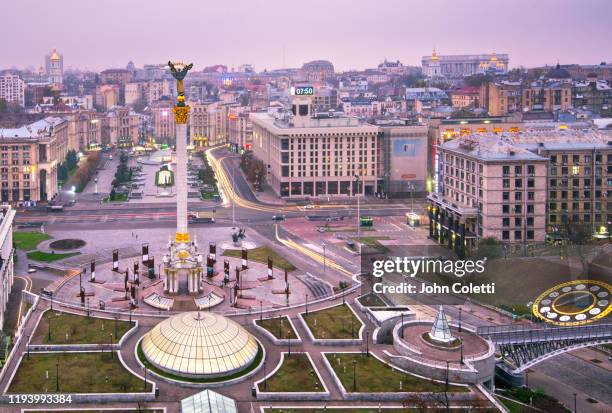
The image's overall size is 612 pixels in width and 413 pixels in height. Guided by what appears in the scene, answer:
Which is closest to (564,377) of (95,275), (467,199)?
(467,199)

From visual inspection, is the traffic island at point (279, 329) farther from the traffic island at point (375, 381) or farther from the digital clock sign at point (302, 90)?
the digital clock sign at point (302, 90)

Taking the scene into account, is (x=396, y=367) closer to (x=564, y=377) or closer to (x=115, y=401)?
(x=564, y=377)

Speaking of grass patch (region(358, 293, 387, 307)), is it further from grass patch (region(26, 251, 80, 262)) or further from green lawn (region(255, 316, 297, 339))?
grass patch (region(26, 251, 80, 262))

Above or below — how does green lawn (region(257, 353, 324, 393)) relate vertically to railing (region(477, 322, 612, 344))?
below

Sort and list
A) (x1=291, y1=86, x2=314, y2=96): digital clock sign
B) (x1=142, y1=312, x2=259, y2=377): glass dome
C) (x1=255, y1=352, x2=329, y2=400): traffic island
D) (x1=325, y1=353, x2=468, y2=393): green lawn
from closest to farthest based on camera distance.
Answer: (x1=255, y1=352, x2=329, y2=400): traffic island
(x1=325, y1=353, x2=468, y2=393): green lawn
(x1=142, y1=312, x2=259, y2=377): glass dome
(x1=291, y1=86, x2=314, y2=96): digital clock sign

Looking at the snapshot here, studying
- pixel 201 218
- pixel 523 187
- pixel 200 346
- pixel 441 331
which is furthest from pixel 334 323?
pixel 201 218

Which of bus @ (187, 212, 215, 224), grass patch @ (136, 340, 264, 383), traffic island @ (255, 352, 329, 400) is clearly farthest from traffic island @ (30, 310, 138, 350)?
bus @ (187, 212, 215, 224)

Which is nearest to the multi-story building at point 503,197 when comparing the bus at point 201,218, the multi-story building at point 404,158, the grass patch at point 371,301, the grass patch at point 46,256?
the grass patch at point 371,301
